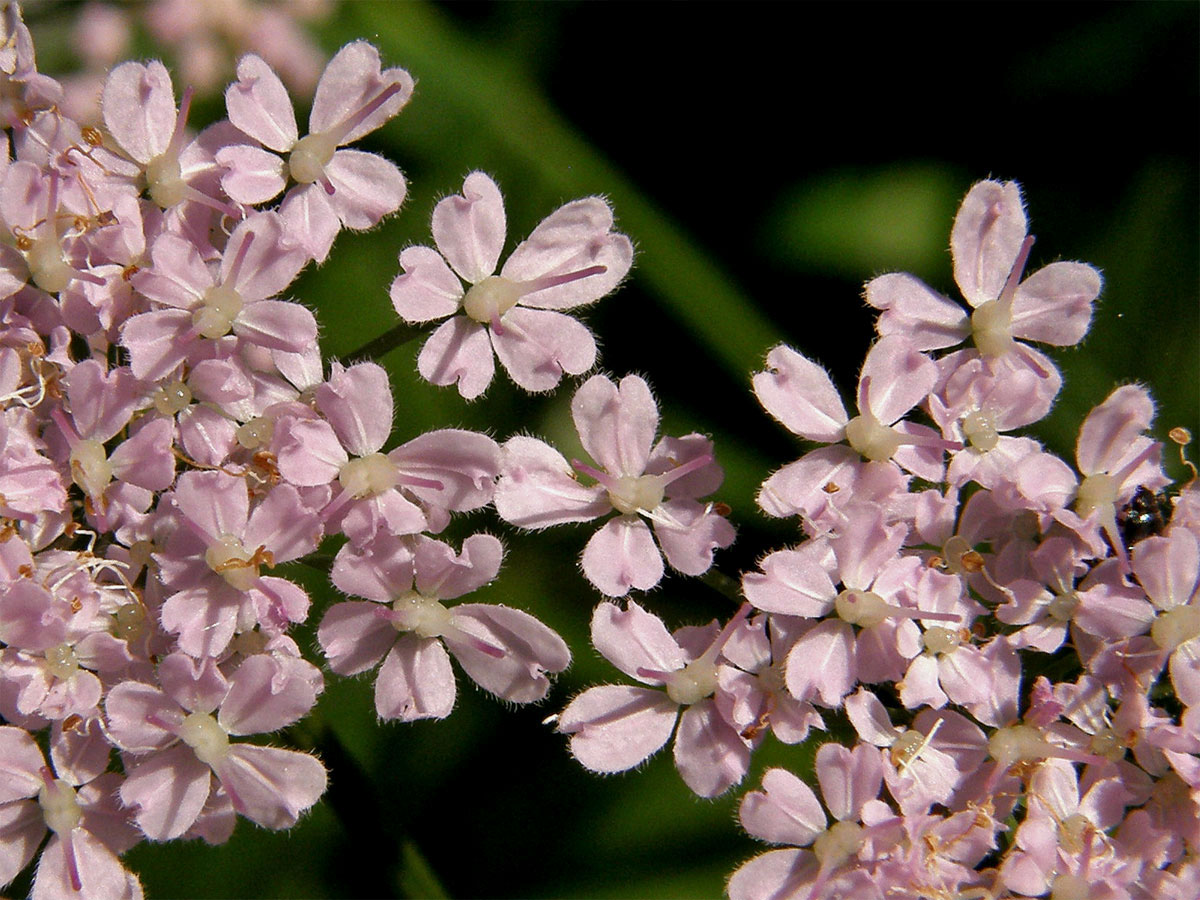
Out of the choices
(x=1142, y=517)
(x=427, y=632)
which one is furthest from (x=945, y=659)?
(x=427, y=632)

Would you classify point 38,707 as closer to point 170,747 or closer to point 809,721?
point 170,747

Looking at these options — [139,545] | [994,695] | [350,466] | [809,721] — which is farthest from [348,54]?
[994,695]

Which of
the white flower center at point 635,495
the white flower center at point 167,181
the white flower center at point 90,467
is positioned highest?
the white flower center at point 635,495

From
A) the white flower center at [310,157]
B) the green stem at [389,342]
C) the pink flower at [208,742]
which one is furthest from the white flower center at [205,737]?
the white flower center at [310,157]

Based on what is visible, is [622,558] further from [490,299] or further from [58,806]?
[58,806]

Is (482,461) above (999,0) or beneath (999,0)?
beneath

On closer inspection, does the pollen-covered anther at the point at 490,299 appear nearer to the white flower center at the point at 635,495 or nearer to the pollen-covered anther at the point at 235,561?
the white flower center at the point at 635,495

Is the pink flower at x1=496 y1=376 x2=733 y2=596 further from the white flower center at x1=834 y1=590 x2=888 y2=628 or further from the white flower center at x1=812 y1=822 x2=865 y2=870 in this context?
the white flower center at x1=812 y1=822 x2=865 y2=870
